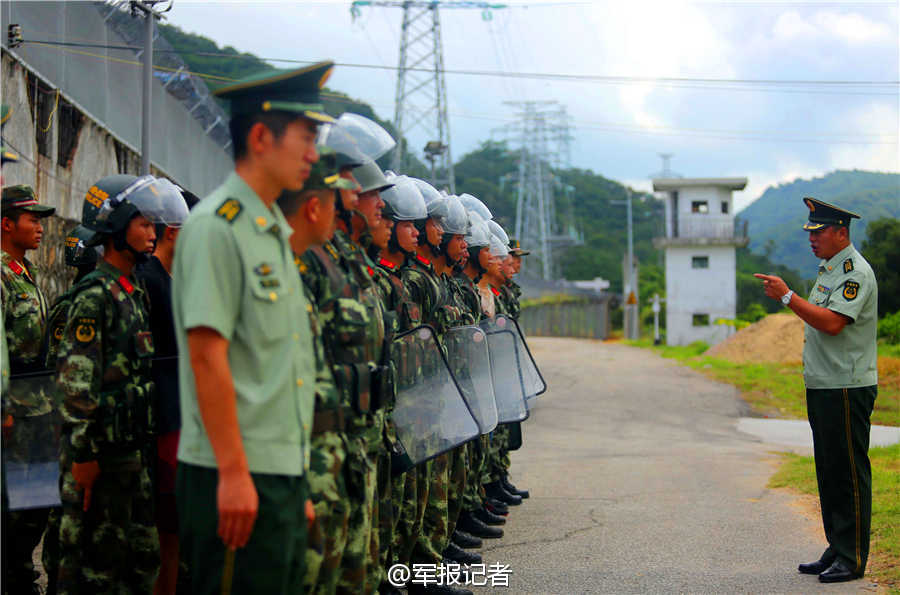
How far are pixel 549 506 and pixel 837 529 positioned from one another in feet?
9.47

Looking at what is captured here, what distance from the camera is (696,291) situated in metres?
48.9

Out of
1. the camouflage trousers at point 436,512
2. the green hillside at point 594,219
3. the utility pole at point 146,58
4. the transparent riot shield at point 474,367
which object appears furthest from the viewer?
the green hillside at point 594,219

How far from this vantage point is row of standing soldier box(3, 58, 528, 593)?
269cm

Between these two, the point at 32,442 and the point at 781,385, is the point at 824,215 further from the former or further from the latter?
the point at 781,385

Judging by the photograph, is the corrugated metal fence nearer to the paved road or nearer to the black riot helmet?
the paved road

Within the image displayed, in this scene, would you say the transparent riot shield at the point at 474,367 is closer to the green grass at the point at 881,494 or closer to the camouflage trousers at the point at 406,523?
the camouflage trousers at the point at 406,523

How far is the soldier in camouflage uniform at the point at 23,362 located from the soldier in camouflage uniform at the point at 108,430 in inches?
14.8

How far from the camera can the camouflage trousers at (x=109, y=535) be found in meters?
3.96

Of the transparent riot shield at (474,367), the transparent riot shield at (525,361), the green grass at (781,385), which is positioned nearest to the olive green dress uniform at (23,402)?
the transparent riot shield at (474,367)

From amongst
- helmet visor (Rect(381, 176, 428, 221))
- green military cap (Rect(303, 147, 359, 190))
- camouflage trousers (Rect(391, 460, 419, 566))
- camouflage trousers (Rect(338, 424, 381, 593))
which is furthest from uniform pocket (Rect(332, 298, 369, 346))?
helmet visor (Rect(381, 176, 428, 221))

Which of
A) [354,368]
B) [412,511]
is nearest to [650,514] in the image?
[412,511]

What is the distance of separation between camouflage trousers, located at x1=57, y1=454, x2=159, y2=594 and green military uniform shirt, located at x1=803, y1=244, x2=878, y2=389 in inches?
167

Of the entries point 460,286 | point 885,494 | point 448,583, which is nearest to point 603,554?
point 448,583

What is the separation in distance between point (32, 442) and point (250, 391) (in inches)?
82.3
